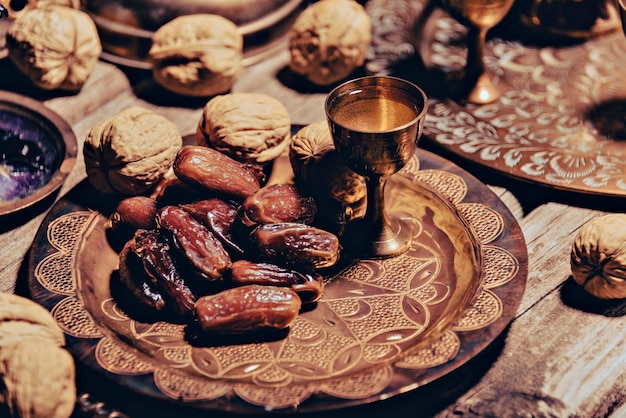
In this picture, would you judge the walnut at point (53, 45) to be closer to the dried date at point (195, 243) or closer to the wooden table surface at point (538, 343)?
the wooden table surface at point (538, 343)

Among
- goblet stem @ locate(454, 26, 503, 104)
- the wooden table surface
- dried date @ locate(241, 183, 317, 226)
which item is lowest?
the wooden table surface

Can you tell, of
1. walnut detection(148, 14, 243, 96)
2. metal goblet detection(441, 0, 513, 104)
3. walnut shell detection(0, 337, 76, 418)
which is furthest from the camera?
walnut detection(148, 14, 243, 96)

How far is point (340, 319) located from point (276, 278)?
157 millimetres

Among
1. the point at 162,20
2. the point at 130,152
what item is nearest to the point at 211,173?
the point at 130,152

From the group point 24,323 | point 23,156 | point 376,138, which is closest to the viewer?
point 24,323

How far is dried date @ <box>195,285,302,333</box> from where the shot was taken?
1474 mm

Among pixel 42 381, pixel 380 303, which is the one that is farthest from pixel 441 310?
pixel 42 381

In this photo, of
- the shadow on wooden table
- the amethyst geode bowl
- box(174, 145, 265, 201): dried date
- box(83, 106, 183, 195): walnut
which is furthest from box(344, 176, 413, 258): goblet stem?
the amethyst geode bowl

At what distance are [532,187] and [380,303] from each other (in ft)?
2.10

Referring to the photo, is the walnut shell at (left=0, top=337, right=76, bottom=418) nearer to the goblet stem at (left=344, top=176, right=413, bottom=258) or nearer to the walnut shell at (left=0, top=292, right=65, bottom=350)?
the walnut shell at (left=0, top=292, right=65, bottom=350)

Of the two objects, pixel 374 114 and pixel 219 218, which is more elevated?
pixel 374 114

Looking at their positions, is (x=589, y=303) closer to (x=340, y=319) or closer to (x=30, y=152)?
(x=340, y=319)

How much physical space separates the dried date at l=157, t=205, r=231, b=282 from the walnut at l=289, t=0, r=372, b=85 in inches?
36.0

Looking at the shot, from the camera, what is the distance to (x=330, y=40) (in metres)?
2.31
